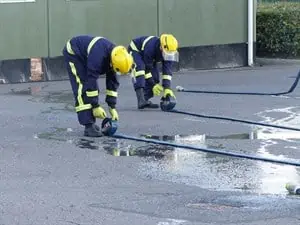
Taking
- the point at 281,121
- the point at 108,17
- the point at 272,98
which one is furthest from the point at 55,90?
the point at 281,121

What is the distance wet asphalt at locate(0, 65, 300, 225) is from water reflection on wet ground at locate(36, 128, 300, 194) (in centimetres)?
1

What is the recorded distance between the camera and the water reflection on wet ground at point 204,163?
8312 millimetres

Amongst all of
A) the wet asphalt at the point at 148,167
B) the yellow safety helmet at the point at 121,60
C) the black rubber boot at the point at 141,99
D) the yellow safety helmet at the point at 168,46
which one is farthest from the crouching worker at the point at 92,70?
the black rubber boot at the point at 141,99

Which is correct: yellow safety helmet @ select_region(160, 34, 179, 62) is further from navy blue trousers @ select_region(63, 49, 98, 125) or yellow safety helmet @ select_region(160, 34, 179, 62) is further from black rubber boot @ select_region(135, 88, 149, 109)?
navy blue trousers @ select_region(63, 49, 98, 125)

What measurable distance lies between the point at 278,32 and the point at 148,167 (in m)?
11.9

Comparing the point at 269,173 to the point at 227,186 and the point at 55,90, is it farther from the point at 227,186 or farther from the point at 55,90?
the point at 55,90

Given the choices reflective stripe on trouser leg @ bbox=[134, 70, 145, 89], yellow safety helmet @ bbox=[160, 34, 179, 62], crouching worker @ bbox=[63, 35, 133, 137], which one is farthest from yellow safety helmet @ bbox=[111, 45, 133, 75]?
reflective stripe on trouser leg @ bbox=[134, 70, 145, 89]

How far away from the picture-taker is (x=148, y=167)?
8.97 m

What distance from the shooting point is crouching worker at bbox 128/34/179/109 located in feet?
40.7

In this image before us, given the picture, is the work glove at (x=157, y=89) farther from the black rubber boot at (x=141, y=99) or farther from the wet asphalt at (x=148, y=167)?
→ the wet asphalt at (x=148, y=167)

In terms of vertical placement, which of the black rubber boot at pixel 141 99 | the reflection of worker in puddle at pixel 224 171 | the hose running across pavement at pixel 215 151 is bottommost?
the reflection of worker in puddle at pixel 224 171

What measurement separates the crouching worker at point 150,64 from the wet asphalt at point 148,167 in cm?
30

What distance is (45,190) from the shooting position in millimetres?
7895

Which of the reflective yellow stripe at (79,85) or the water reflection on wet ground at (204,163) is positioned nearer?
the water reflection on wet ground at (204,163)
